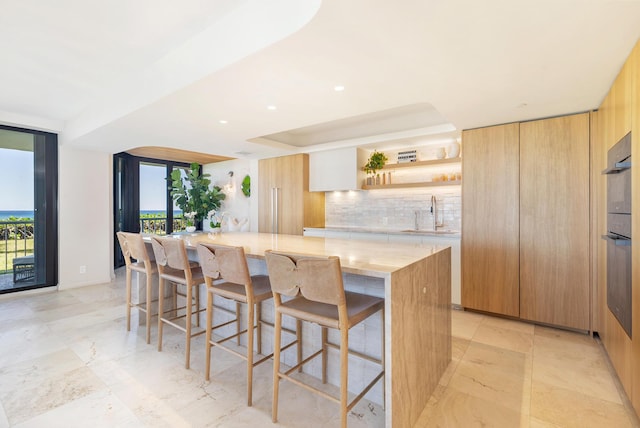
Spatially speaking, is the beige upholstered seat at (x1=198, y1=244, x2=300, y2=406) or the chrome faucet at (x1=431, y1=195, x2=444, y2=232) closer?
the beige upholstered seat at (x1=198, y1=244, x2=300, y2=406)

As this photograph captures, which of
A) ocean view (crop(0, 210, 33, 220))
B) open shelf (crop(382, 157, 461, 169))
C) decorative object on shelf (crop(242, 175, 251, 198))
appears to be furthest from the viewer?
decorative object on shelf (crop(242, 175, 251, 198))

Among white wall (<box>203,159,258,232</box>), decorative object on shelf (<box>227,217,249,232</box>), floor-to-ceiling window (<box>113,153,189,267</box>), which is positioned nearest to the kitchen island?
decorative object on shelf (<box>227,217,249,232</box>)

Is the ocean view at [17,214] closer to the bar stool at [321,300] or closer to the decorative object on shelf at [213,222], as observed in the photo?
the decorative object on shelf at [213,222]

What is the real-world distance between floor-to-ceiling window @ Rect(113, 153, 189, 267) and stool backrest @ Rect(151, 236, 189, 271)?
378cm

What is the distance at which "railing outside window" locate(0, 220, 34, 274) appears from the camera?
4320mm

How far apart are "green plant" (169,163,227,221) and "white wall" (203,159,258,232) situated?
26 centimetres

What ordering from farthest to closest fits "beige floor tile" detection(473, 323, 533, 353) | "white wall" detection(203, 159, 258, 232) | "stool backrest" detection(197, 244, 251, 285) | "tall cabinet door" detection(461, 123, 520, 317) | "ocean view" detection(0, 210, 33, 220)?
1. "white wall" detection(203, 159, 258, 232)
2. "ocean view" detection(0, 210, 33, 220)
3. "tall cabinet door" detection(461, 123, 520, 317)
4. "beige floor tile" detection(473, 323, 533, 353)
5. "stool backrest" detection(197, 244, 251, 285)

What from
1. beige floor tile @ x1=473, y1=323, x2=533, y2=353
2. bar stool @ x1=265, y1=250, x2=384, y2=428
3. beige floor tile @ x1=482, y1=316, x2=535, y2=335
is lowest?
beige floor tile @ x1=473, y1=323, x2=533, y2=353

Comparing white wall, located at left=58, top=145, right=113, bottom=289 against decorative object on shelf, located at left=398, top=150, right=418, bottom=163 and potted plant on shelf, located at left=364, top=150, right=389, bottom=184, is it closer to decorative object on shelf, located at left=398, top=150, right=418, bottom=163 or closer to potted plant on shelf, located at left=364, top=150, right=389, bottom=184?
potted plant on shelf, located at left=364, top=150, right=389, bottom=184

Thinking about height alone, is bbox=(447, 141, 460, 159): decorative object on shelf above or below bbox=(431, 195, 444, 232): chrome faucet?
above

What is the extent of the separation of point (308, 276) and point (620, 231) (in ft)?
7.00

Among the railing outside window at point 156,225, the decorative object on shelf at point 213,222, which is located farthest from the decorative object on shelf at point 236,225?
the railing outside window at point 156,225

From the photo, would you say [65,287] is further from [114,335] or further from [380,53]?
[380,53]

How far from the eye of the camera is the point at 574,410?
1.89m
